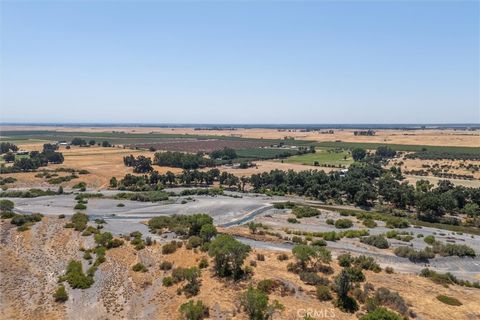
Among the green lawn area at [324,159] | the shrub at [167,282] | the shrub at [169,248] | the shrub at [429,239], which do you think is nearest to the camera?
the shrub at [167,282]

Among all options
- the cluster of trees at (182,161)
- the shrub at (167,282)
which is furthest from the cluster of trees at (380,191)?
the shrub at (167,282)

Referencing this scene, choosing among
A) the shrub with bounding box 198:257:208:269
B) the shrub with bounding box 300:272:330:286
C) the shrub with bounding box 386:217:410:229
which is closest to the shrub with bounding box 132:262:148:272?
the shrub with bounding box 198:257:208:269

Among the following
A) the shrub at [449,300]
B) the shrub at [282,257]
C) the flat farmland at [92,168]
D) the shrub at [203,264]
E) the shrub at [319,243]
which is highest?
the flat farmland at [92,168]

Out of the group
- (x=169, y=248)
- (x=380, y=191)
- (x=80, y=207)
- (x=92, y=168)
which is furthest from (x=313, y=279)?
(x=92, y=168)

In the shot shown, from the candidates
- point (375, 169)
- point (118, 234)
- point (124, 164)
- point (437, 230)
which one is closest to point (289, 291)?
point (118, 234)

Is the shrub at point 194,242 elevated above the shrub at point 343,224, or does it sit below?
above

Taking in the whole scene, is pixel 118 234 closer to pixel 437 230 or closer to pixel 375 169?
pixel 437 230

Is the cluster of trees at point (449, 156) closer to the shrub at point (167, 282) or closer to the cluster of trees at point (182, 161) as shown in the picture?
the cluster of trees at point (182, 161)
